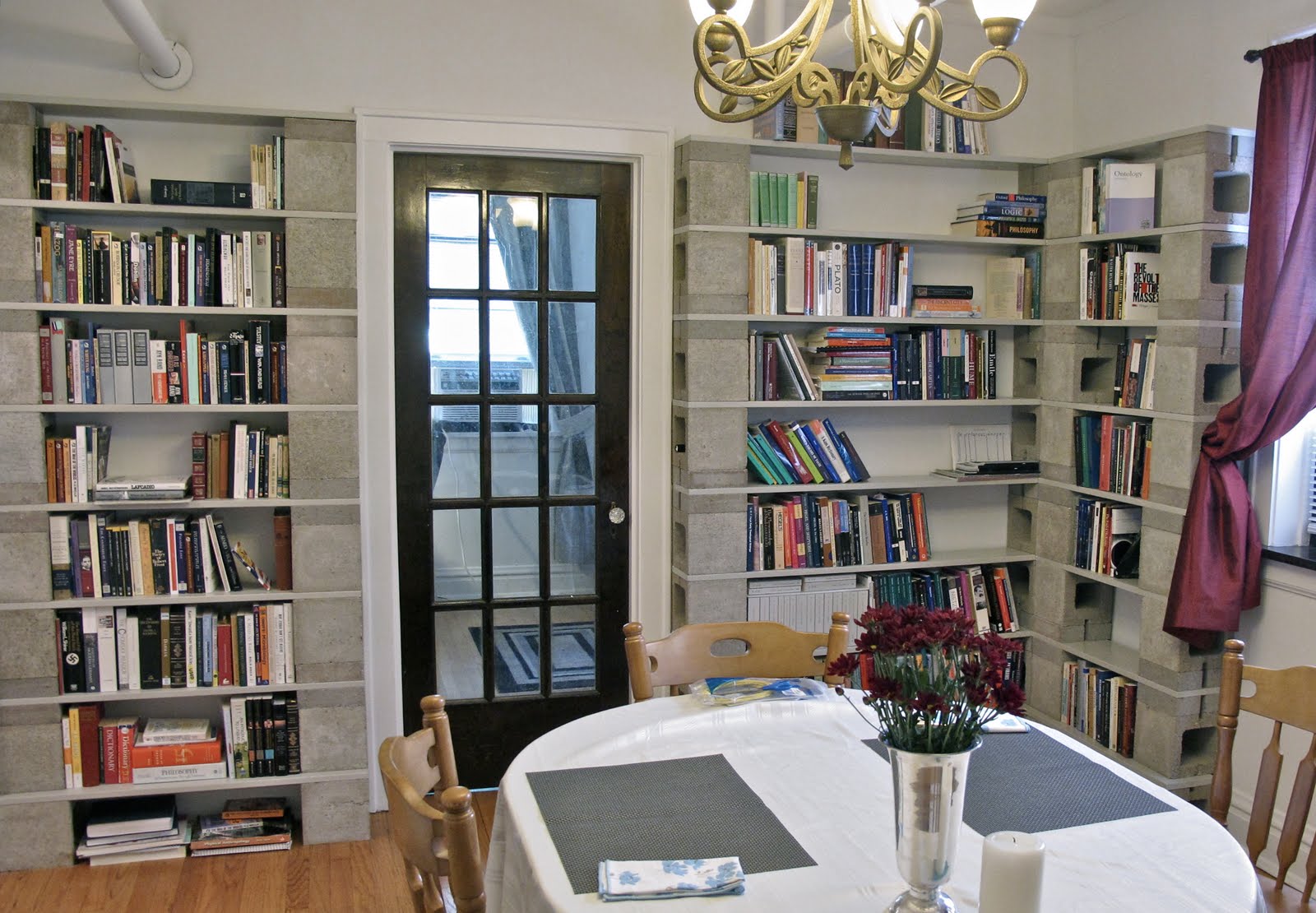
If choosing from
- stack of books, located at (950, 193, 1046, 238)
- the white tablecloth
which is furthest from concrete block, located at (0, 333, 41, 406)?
stack of books, located at (950, 193, 1046, 238)

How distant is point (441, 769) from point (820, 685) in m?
0.95

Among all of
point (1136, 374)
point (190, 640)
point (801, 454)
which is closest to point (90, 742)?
point (190, 640)

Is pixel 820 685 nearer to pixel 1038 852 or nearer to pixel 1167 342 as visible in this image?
pixel 1038 852

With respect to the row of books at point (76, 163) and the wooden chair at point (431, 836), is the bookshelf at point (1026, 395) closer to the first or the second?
the row of books at point (76, 163)

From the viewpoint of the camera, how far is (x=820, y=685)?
253 centimetres

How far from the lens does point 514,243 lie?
12.0ft

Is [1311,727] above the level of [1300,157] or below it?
below

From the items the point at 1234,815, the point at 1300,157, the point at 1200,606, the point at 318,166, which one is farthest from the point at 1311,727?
the point at 318,166

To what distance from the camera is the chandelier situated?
1712 mm

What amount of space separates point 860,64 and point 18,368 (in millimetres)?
2566

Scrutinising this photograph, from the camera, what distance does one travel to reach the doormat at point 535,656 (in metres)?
3.78

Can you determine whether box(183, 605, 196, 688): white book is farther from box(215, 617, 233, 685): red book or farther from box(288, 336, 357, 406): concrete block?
box(288, 336, 357, 406): concrete block

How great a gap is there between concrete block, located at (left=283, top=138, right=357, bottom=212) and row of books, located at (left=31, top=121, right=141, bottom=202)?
0.47 m

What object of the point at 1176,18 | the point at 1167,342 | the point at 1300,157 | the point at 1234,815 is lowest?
the point at 1234,815
